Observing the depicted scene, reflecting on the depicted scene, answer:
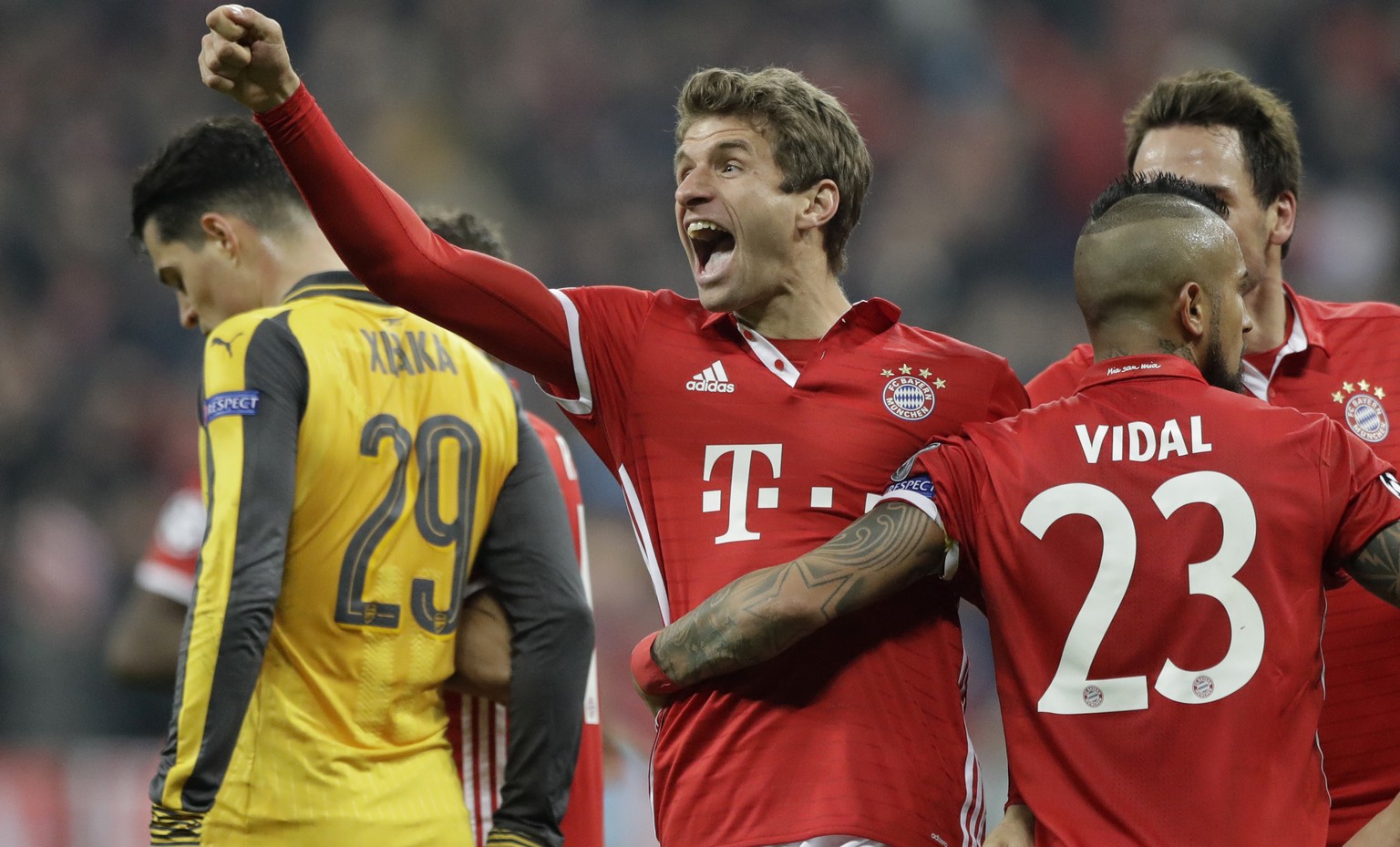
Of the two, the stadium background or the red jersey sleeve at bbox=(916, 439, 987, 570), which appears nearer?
the red jersey sleeve at bbox=(916, 439, 987, 570)

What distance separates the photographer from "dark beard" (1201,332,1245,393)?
10.2 feet

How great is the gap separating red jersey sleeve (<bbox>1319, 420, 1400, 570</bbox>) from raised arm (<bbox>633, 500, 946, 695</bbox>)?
0.69 metres

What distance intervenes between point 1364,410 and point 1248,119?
2.62 ft

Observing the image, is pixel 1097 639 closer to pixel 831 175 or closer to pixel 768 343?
pixel 768 343

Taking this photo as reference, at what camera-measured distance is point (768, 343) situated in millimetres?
3422

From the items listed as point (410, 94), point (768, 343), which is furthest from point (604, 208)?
point (768, 343)

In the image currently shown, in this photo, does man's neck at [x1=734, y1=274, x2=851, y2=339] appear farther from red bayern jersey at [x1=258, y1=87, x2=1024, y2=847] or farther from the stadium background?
the stadium background

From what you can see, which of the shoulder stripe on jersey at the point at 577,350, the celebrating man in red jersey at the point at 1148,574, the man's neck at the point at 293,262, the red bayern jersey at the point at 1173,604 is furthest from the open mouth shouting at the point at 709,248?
the man's neck at the point at 293,262

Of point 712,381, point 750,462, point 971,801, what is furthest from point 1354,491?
point 712,381

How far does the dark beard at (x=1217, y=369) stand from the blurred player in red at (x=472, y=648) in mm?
1658

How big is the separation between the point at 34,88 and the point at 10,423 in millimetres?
3610

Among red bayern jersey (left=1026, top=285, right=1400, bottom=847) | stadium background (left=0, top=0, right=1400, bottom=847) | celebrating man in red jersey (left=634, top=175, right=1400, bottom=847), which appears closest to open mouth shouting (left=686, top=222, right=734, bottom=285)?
celebrating man in red jersey (left=634, top=175, right=1400, bottom=847)

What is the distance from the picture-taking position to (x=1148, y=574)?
2.88 metres

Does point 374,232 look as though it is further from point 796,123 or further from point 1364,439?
point 1364,439
